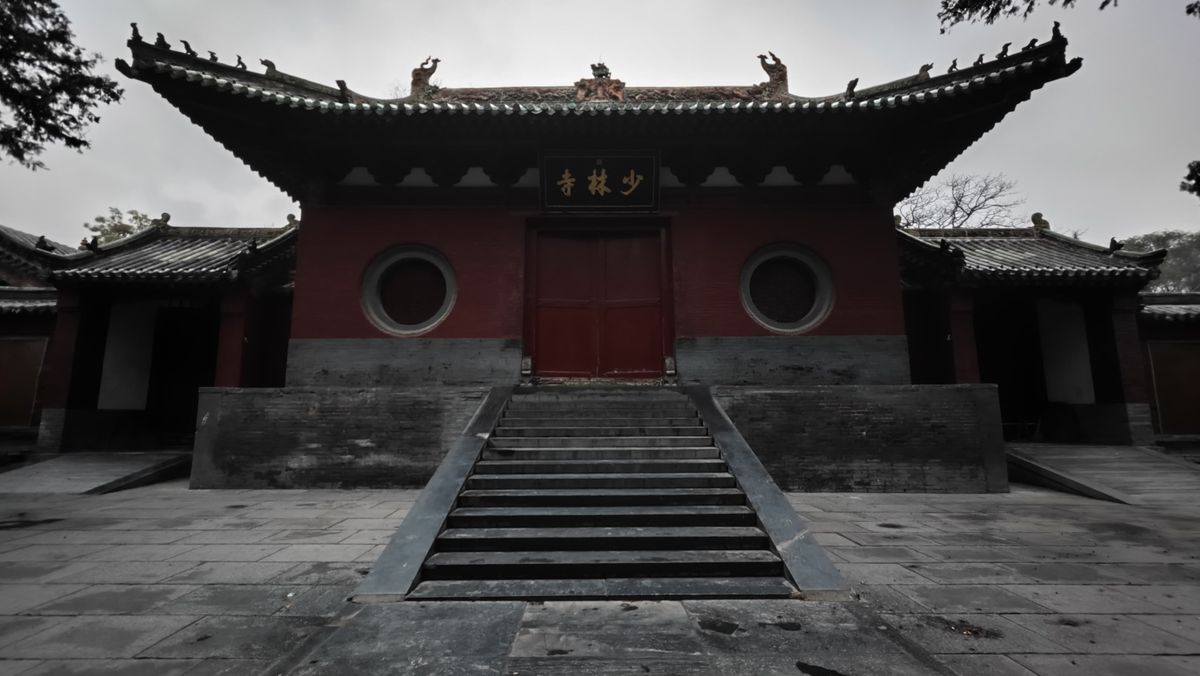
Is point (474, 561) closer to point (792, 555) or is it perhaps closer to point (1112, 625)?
point (792, 555)

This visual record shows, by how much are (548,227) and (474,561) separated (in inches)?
230

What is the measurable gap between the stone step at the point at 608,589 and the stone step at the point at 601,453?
1.91 metres

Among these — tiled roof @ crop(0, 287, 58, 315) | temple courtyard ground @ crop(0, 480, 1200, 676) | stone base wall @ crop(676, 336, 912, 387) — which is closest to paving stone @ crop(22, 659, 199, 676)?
temple courtyard ground @ crop(0, 480, 1200, 676)

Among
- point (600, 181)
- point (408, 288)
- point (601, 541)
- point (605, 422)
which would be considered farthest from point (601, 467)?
point (408, 288)

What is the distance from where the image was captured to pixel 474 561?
135 inches

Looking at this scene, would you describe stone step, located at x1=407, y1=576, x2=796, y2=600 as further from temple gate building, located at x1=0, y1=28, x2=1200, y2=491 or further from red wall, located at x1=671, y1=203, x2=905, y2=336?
red wall, located at x1=671, y1=203, x2=905, y2=336

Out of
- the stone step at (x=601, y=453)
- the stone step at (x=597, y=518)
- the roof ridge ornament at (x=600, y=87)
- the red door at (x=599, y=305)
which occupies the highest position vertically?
the roof ridge ornament at (x=600, y=87)

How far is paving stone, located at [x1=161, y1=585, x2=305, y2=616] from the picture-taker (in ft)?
9.59

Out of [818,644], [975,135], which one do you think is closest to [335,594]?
[818,644]

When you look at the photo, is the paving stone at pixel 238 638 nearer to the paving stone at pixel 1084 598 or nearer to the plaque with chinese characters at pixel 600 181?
the paving stone at pixel 1084 598

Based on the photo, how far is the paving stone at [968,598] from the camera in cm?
294


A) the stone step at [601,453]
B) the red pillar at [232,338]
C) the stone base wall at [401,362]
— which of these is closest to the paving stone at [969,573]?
the stone step at [601,453]

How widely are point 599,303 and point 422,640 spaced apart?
20.4 ft

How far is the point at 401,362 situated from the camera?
7.84 metres
